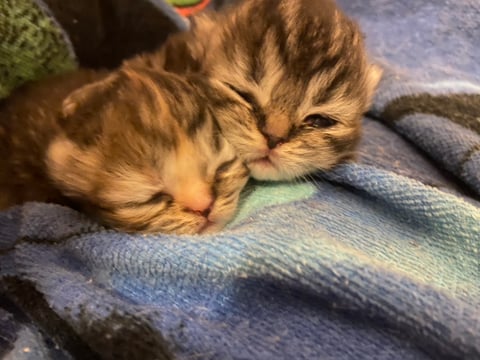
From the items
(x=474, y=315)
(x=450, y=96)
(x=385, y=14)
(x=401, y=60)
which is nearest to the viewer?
(x=474, y=315)

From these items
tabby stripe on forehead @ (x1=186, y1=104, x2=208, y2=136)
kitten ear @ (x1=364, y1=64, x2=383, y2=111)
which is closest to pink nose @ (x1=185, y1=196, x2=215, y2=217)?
tabby stripe on forehead @ (x1=186, y1=104, x2=208, y2=136)

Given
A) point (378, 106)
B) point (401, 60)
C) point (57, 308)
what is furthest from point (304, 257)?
point (401, 60)

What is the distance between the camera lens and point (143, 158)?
2.82ft

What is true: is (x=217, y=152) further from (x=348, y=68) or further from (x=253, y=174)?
(x=348, y=68)

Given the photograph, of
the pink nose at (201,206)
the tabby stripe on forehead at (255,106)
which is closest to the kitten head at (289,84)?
the tabby stripe on forehead at (255,106)

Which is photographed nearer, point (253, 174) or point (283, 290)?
point (283, 290)

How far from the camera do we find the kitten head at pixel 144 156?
34.0 inches

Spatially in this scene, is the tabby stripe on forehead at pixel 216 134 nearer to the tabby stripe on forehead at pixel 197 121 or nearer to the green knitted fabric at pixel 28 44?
the tabby stripe on forehead at pixel 197 121

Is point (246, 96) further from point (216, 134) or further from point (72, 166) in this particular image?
point (72, 166)

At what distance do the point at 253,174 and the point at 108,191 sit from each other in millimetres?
243

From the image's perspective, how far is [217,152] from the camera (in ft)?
3.00

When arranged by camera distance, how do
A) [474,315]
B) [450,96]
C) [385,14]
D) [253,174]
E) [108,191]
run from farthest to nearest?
[385,14]
[450,96]
[253,174]
[108,191]
[474,315]

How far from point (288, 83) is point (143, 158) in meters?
0.26

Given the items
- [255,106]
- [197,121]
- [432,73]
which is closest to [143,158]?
[197,121]
